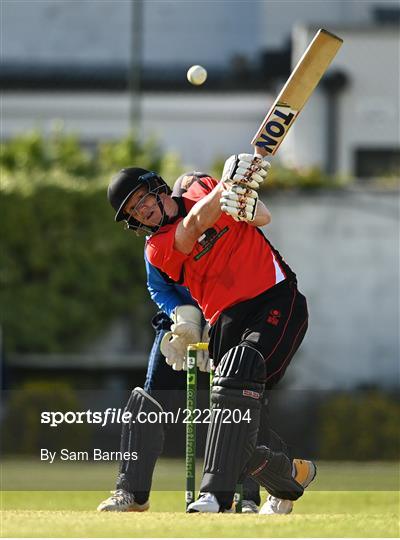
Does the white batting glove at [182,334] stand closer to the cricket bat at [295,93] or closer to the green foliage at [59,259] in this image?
the cricket bat at [295,93]

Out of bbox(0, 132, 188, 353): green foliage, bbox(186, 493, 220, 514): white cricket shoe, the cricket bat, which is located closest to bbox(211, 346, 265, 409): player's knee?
bbox(186, 493, 220, 514): white cricket shoe

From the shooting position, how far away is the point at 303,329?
747cm

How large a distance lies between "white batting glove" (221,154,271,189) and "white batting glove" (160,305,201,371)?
1155mm

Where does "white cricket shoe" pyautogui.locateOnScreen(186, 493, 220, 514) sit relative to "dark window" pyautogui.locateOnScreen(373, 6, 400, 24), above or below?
below

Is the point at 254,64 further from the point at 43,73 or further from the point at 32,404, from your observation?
the point at 32,404

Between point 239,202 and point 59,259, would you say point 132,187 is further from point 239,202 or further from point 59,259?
point 59,259

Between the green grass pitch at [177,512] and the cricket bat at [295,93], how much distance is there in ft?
5.78

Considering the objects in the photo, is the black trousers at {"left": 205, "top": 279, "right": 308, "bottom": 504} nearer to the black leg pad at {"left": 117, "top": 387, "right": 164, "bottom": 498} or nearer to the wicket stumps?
the wicket stumps

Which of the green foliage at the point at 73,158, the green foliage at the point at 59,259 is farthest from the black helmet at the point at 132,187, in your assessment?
the green foliage at the point at 73,158

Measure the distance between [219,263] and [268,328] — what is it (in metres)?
0.39

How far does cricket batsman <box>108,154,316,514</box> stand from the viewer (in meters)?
7.08

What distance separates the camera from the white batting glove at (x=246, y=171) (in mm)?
6855

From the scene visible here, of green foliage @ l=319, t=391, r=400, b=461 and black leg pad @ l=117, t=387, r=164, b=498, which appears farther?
green foliage @ l=319, t=391, r=400, b=461

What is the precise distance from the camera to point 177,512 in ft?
25.2
